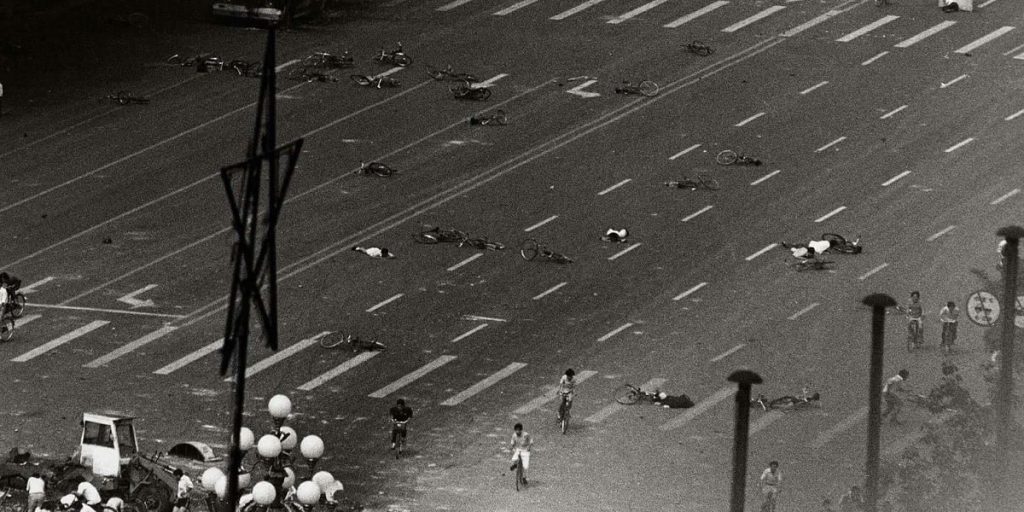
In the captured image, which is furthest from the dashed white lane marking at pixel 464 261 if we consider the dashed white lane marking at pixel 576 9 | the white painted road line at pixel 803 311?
the dashed white lane marking at pixel 576 9

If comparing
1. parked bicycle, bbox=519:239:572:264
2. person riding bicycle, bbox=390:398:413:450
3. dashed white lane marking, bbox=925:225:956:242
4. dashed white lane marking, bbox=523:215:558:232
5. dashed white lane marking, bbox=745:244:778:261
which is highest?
person riding bicycle, bbox=390:398:413:450

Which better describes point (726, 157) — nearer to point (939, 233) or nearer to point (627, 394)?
point (939, 233)

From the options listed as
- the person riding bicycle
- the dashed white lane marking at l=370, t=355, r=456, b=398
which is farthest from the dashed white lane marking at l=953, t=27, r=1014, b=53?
the person riding bicycle

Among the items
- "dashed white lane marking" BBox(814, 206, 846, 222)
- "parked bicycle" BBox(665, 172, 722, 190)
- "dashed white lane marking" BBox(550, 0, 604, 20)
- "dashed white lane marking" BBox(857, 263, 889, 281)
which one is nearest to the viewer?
"dashed white lane marking" BBox(857, 263, 889, 281)

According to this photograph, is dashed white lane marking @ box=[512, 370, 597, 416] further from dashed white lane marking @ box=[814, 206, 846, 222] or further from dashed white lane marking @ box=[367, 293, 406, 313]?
dashed white lane marking @ box=[814, 206, 846, 222]

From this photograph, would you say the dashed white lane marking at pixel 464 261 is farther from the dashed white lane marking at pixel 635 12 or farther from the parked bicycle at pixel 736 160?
the dashed white lane marking at pixel 635 12

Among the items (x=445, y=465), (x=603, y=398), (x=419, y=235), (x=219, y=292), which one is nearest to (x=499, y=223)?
(x=419, y=235)
